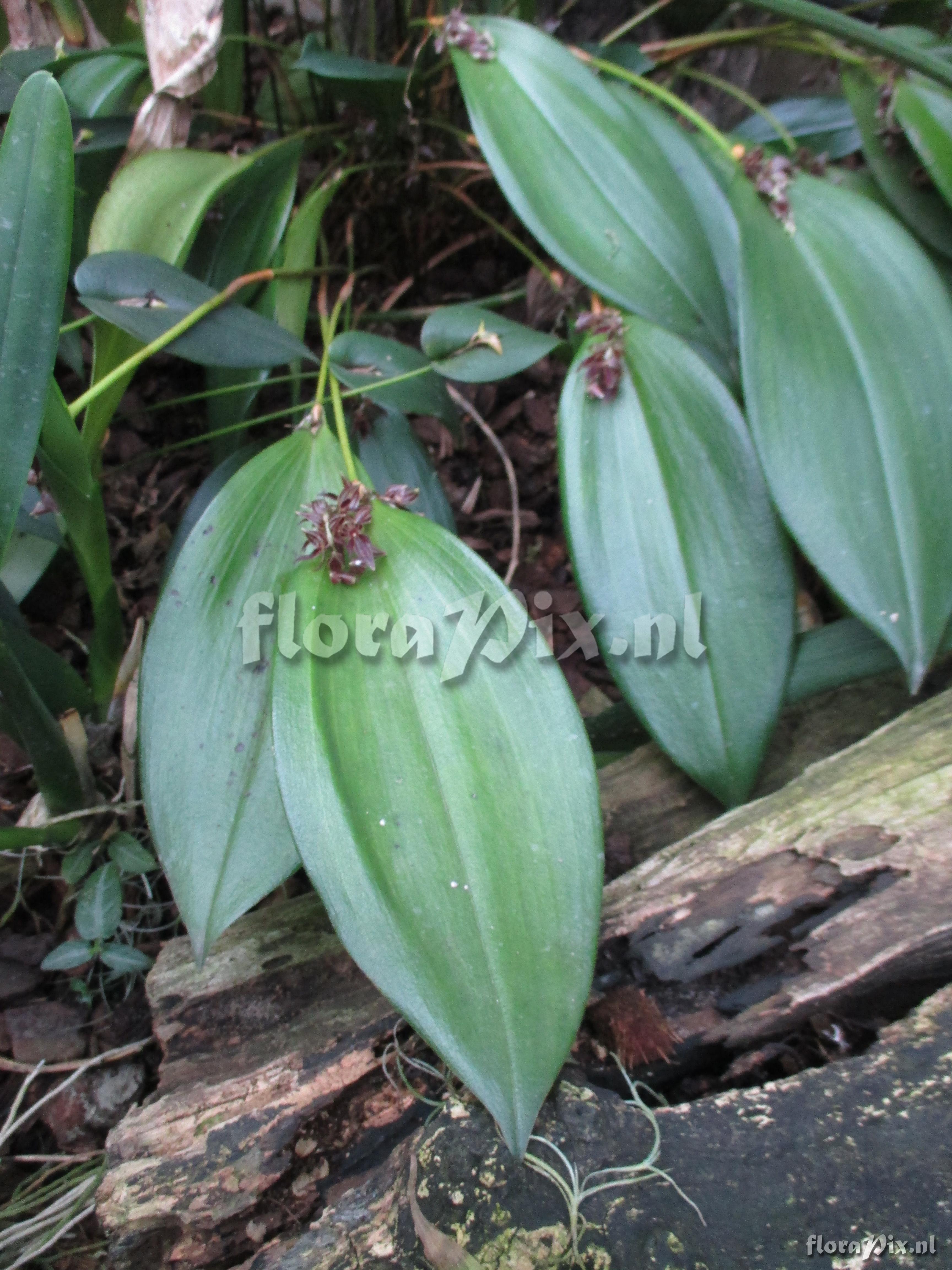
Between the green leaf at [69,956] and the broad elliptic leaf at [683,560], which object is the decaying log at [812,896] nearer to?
the broad elliptic leaf at [683,560]

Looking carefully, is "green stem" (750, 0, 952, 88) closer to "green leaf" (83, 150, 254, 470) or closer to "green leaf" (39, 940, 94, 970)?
"green leaf" (83, 150, 254, 470)

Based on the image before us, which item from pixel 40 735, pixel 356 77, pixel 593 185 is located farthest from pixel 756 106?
pixel 40 735

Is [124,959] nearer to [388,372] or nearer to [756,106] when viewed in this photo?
[388,372]

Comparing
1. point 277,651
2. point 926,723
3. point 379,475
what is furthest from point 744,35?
point 277,651

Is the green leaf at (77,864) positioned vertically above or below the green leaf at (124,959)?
above

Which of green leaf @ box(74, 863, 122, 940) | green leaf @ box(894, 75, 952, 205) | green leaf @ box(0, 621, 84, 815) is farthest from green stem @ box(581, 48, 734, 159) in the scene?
green leaf @ box(74, 863, 122, 940)

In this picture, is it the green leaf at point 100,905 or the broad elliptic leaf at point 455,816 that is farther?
the green leaf at point 100,905

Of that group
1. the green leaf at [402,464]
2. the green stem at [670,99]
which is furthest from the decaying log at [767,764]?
the green stem at [670,99]
